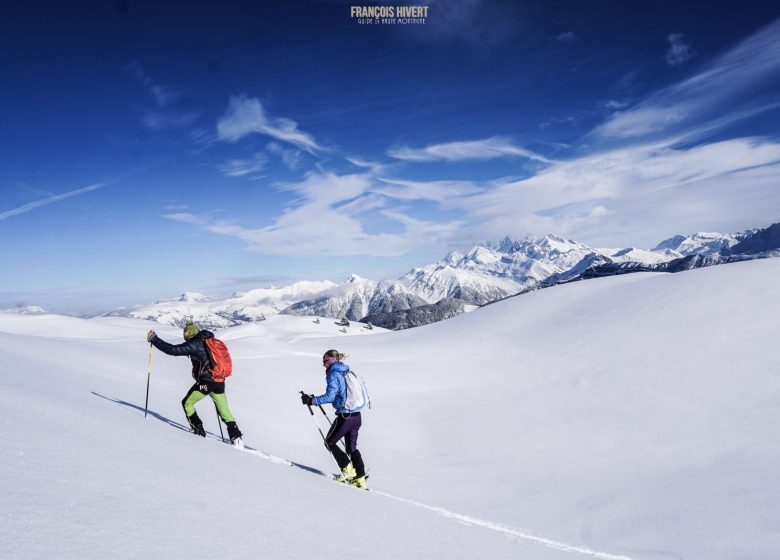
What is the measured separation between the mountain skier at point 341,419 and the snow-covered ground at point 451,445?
73cm

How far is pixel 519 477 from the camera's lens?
1234cm

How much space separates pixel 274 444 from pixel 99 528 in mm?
9782

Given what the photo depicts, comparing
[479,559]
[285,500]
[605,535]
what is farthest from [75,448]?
[605,535]

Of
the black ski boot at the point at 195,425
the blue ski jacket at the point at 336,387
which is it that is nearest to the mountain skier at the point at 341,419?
the blue ski jacket at the point at 336,387

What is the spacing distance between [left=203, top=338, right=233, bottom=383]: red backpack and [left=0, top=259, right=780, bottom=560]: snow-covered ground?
1235mm

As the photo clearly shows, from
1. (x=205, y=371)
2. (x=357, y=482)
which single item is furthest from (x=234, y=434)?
(x=357, y=482)

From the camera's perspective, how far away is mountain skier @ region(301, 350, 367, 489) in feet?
26.6

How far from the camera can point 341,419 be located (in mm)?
8305

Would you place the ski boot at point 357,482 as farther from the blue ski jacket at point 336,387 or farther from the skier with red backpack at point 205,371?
the skier with red backpack at point 205,371

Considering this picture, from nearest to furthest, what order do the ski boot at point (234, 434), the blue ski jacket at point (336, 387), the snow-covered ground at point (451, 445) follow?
the snow-covered ground at point (451, 445) → the blue ski jacket at point (336, 387) → the ski boot at point (234, 434)

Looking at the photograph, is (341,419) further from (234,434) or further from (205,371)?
(205,371)

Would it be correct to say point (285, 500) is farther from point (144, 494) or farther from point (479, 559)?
point (479, 559)

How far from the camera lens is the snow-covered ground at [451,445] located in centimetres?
399

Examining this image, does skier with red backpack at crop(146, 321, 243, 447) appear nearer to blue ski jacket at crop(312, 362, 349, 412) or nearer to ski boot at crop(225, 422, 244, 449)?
ski boot at crop(225, 422, 244, 449)
